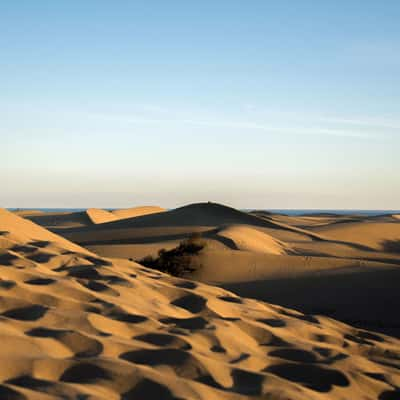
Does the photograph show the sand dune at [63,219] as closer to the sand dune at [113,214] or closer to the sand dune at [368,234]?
the sand dune at [113,214]

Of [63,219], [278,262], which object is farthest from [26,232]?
[63,219]

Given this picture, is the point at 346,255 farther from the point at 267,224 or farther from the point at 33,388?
the point at 33,388

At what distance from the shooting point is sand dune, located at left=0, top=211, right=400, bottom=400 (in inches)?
126

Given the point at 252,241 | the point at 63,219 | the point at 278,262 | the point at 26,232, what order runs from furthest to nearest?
the point at 63,219, the point at 252,241, the point at 278,262, the point at 26,232

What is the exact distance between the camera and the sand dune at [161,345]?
10.5ft

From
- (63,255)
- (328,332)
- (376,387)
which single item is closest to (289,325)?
(328,332)

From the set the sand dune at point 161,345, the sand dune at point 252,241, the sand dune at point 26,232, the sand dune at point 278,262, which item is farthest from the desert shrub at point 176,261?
the sand dune at point 161,345

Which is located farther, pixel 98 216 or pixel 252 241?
pixel 98 216

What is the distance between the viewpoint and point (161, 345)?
402 centimetres

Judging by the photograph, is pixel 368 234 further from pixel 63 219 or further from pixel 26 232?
pixel 63 219

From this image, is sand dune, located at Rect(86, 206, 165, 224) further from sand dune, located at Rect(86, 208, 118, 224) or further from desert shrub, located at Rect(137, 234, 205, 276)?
desert shrub, located at Rect(137, 234, 205, 276)

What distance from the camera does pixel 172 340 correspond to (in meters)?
4.11

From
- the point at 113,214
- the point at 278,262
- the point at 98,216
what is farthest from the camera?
the point at 113,214

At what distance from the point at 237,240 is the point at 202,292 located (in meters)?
12.8
